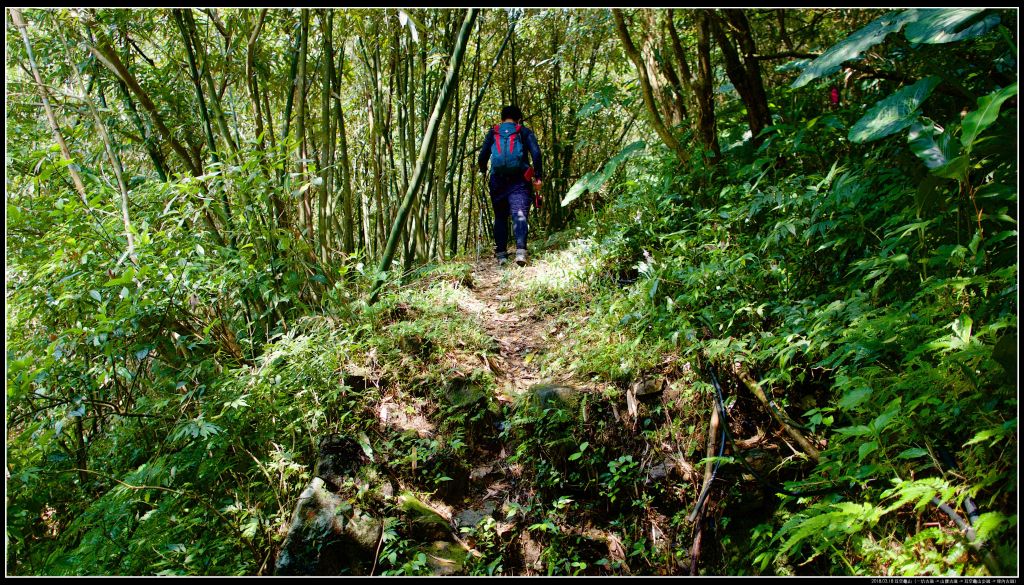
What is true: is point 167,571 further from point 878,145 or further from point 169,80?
point 878,145

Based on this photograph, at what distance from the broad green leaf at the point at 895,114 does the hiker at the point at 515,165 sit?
3014mm

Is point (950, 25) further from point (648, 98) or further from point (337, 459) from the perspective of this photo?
point (337, 459)

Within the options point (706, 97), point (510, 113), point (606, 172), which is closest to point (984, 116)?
point (606, 172)

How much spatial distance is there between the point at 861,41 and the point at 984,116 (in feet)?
3.23

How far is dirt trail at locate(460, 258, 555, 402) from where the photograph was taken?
10.3ft

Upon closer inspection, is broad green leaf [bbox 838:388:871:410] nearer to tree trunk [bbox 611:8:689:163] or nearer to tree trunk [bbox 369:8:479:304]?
tree trunk [bbox 369:8:479:304]

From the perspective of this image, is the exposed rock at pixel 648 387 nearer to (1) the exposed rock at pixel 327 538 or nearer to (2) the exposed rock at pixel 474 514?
(2) the exposed rock at pixel 474 514

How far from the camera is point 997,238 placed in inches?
62.0

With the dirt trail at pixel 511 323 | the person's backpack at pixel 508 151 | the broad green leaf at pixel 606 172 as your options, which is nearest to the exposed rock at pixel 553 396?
the dirt trail at pixel 511 323

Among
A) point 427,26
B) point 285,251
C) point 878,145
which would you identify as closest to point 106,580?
point 285,251

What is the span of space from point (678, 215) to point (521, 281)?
4.81 feet

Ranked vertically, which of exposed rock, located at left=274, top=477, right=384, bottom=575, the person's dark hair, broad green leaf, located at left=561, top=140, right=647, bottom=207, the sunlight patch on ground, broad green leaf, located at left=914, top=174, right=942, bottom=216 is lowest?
exposed rock, located at left=274, top=477, right=384, bottom=575

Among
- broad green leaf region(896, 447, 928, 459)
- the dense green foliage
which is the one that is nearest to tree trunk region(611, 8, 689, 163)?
the dense green foliage

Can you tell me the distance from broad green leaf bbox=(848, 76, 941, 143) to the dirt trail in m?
1.86
